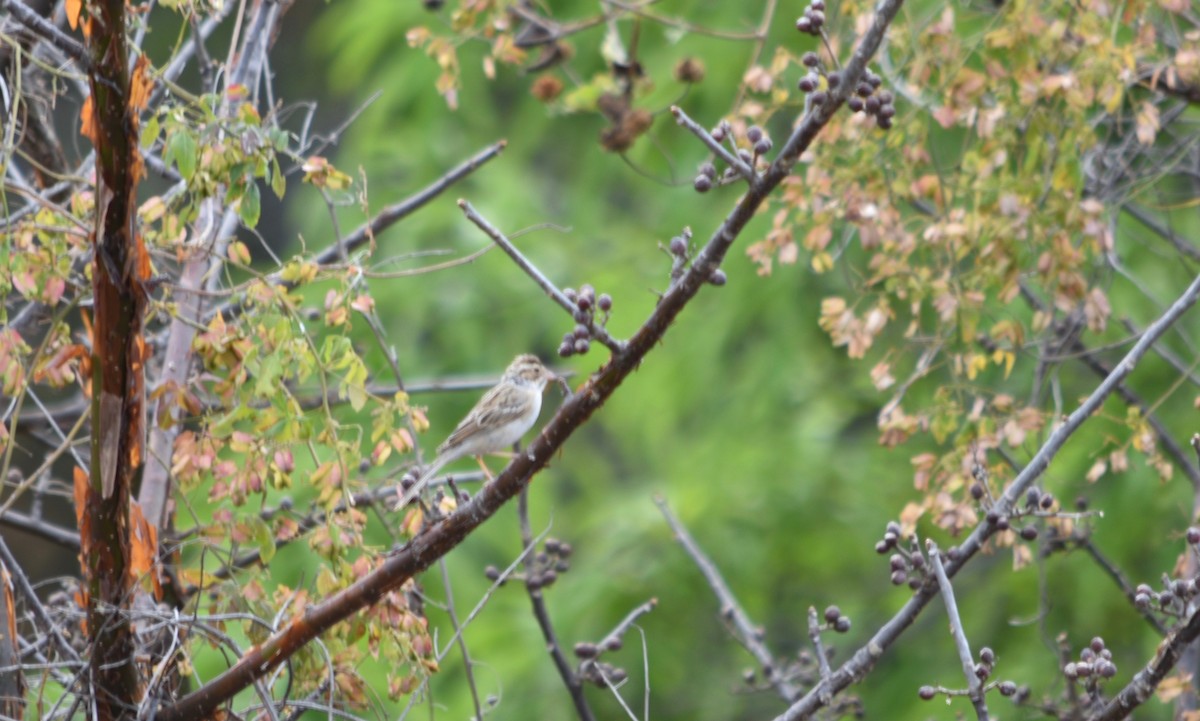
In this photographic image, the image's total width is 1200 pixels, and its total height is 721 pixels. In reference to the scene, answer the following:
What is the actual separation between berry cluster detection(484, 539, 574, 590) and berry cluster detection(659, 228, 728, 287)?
139 cm

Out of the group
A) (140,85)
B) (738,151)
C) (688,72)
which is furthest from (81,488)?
(688,72)

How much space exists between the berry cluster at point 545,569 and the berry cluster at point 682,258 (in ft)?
4.56

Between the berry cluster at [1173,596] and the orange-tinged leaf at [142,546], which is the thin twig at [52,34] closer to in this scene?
the orange-tinged leaf at [142,546]

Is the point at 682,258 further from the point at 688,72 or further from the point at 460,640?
the point at 688,72

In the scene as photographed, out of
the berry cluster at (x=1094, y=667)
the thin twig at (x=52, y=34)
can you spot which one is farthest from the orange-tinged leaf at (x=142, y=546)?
the berry cluster at (x=1094, y=667)

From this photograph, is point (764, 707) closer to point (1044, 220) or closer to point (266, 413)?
point (1044, 220)

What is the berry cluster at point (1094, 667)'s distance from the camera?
257 cm

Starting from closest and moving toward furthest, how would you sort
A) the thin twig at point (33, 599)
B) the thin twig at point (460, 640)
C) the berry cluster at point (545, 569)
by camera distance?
the thin twig at point (33, 599)
the thin twig at point (460, 640)
the berry cluster at point (545, 569)

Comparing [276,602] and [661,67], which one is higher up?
[661,67]

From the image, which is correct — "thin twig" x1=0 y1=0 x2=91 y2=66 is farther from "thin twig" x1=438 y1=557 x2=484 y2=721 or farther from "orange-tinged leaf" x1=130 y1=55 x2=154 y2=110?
"thin twig" x1=438 y1=557 x2=484 y2=721

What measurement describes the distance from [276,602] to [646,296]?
485cm

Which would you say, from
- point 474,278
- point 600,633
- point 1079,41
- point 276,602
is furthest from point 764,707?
point 276,602

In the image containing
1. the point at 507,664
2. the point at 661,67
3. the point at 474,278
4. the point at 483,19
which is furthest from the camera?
A: the point at 474,278

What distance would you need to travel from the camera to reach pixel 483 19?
19.0ft
